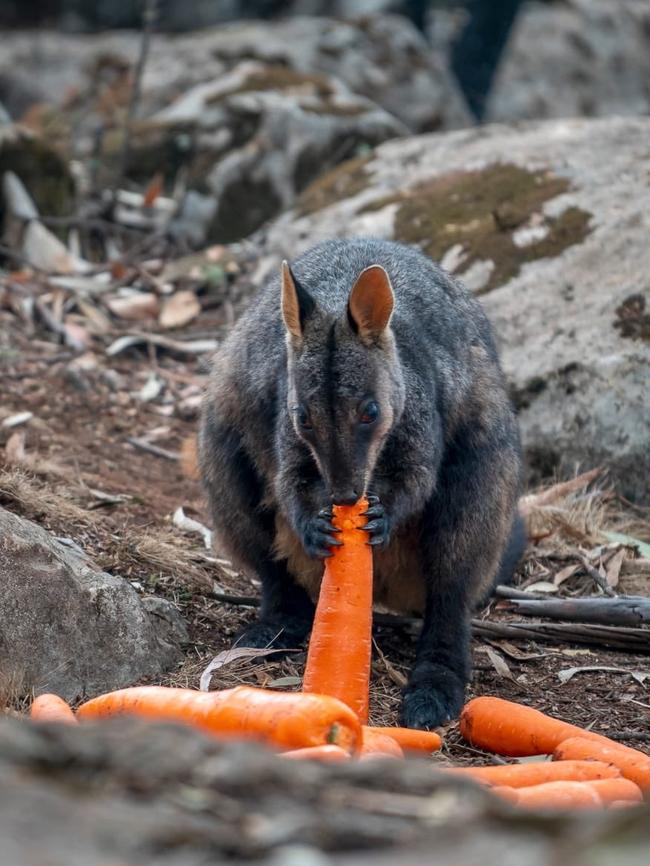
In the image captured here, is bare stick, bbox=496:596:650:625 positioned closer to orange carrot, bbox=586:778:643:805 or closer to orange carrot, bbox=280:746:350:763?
orange carrot, bbox=586:778:643:805

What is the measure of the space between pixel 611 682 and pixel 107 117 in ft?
29.6

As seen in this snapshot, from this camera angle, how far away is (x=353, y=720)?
327 cm

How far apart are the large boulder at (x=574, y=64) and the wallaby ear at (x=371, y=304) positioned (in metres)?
13.9

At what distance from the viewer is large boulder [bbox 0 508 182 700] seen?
168 inches

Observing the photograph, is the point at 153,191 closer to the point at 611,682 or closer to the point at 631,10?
the point at 611,682

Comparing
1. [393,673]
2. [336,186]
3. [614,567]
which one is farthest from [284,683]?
[336,186]

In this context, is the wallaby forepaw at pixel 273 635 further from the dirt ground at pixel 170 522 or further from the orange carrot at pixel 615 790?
the orange carrot at pixel 615 790

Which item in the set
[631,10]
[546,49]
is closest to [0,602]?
[546,49]

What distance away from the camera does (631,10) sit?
19172 mm

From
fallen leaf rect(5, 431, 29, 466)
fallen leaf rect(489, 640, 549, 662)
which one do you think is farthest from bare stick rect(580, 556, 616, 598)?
fallen leaf rect(5, 431, 29, 466)

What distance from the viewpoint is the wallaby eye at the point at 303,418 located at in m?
4.32

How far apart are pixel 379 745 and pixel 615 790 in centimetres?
65

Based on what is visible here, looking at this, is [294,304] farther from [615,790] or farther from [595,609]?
[595,609]

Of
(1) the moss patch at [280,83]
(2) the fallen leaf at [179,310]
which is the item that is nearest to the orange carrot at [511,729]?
(2) the fallen leaf at [179,310]
